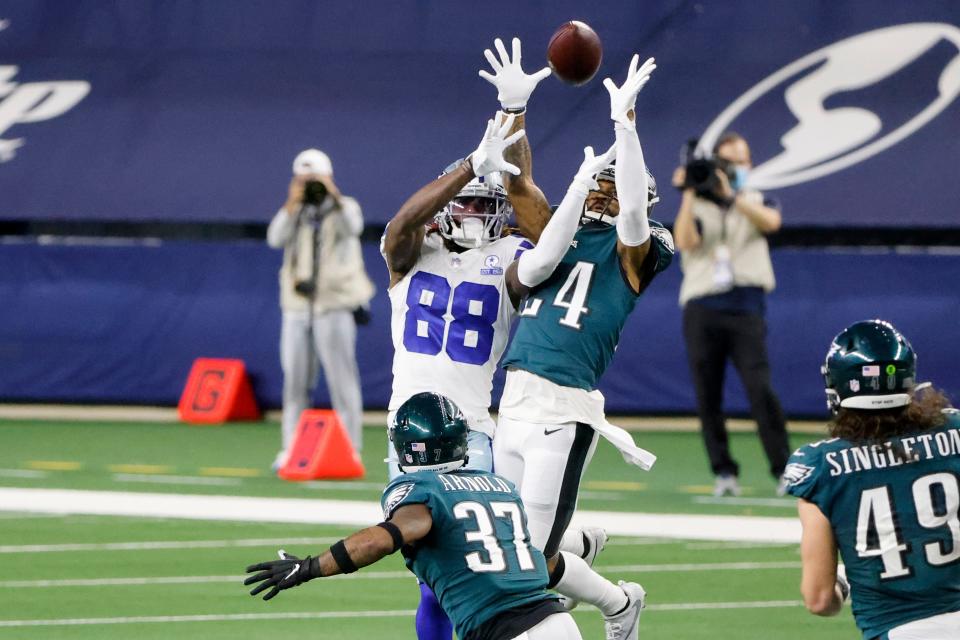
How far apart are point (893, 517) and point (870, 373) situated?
1.18 ft

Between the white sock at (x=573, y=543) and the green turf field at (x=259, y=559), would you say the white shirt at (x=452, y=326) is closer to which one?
the white sock at (x=573, y=543)

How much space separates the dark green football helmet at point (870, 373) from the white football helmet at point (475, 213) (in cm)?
204

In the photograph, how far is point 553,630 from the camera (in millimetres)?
4836

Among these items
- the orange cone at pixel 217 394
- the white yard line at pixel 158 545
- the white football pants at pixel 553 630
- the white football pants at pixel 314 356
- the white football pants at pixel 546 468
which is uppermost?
the white football pants at pixel 553 630

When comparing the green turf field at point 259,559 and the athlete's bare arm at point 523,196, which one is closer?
the athlete's bare arm at point 523,196

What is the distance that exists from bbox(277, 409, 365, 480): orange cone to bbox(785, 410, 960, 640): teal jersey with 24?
7237 millimetres

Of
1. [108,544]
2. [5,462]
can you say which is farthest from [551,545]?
[5,462]

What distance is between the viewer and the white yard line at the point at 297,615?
7.21 metres

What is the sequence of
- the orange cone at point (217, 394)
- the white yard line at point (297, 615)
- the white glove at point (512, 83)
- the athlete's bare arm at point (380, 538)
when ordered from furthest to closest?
1. the orange cone at point (217, 394)
2. the white yard line at point (297, 615)
3. the white glove at point (512, 83)
4. the athlete's bare arm at point (380, 538)

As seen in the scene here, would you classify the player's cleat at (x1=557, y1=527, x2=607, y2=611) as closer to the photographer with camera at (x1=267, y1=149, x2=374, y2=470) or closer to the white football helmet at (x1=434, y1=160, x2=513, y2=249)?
the white football helmet at (x1=434, y1=160, x2=513, y2=249)

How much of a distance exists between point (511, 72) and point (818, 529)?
8.09ft

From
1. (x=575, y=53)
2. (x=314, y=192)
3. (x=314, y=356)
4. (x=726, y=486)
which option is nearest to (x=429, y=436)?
(x=575, y=53)

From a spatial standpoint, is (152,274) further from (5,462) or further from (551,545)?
(551,545)

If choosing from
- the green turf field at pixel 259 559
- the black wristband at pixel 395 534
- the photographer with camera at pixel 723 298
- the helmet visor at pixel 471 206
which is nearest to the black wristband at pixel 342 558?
the black wristband at pixel 395 534
